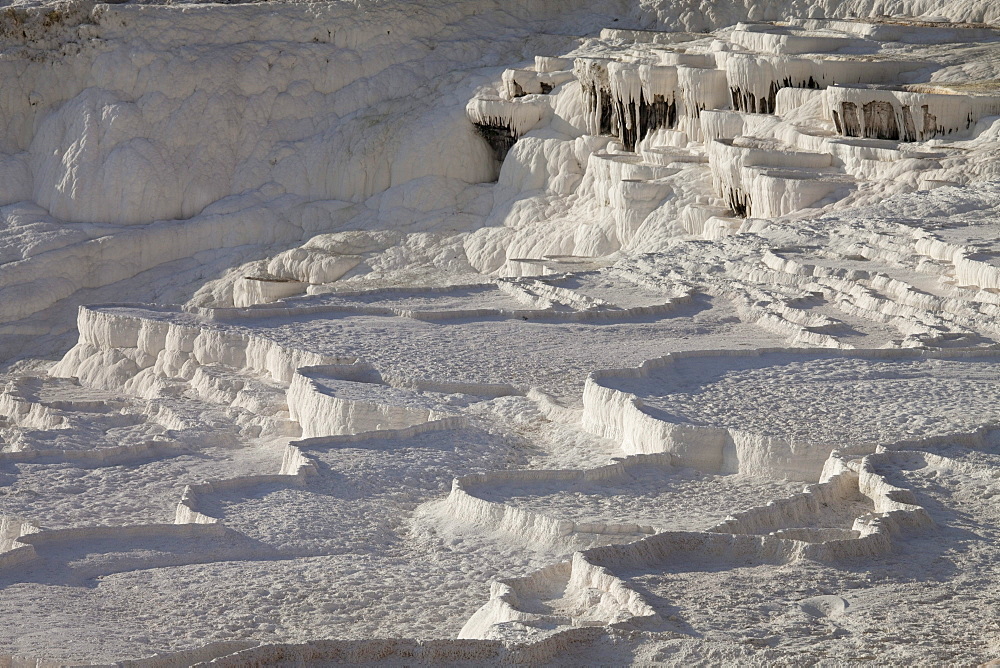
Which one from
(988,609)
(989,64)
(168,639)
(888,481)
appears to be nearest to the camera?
(988,609)

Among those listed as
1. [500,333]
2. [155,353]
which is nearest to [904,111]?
[500,333]

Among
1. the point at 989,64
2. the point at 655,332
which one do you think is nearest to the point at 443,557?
the point at 655,332

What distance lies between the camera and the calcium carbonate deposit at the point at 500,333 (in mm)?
6191

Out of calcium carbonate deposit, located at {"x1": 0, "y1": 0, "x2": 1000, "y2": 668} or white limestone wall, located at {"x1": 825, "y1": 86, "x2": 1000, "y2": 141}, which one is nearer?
calcium carbonate deposit, located at {"x1": 0, "y1": 0, "x2": 1000, "y2": 668}

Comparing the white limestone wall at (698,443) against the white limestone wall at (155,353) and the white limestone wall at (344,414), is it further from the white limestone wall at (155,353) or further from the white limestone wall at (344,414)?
the white limestone wall at (155,353)

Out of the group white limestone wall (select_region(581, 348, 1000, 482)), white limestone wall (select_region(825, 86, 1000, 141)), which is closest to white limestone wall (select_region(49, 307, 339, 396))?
white limestone wall (select_region(581, 348, 1000, 482))

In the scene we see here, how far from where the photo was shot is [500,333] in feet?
37.2

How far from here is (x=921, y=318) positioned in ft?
34.4

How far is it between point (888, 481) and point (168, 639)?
12.1 feet

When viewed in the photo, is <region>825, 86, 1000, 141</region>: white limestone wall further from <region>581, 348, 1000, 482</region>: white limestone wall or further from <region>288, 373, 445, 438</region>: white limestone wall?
<region>288, 373, 445, 438</region>: white limestone wall

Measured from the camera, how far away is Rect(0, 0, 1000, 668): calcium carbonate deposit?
20.3 feet

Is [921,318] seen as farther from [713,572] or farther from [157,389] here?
[157,389]

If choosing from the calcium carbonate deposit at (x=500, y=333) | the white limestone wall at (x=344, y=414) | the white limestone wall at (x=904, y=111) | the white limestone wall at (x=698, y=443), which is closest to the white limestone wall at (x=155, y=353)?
the calcium carbonate deposit at (x=500, y=333)

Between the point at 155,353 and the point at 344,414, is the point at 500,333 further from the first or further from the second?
the point at 155,353
